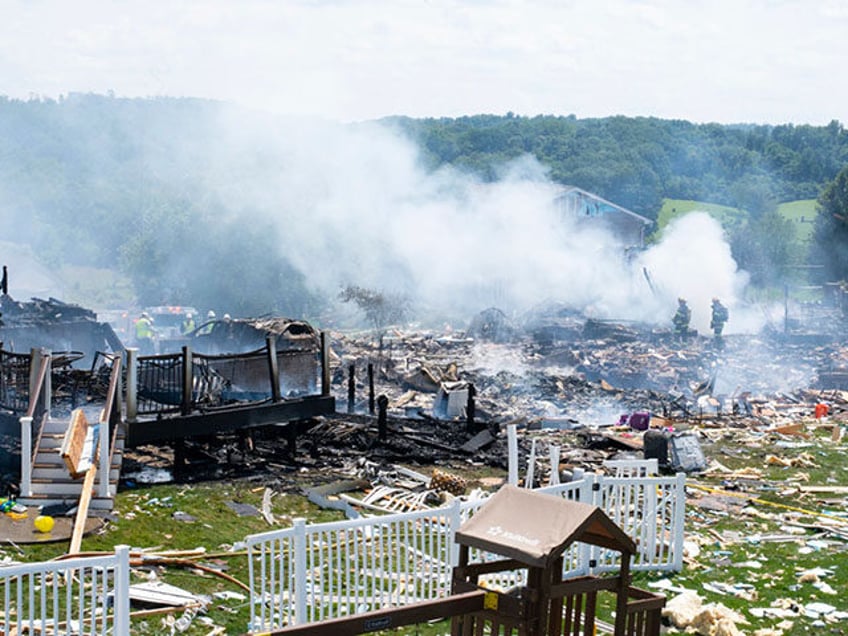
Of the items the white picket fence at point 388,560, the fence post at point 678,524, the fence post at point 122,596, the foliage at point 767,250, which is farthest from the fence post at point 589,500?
the foliage at point 767,250

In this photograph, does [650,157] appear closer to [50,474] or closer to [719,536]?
[719,536]

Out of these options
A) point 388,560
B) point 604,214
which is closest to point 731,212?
point 604,214

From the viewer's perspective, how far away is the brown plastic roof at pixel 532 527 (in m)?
5.45

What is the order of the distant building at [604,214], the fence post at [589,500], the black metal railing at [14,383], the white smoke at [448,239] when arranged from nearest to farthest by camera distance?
the fence post at [589,500] → the black metal railing at [14,383] → the white smoke at [448,239] → the distant building at [604,214]

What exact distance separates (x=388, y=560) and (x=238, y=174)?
220 feet

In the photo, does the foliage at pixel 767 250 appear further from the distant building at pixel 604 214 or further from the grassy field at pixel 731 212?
the distant building at pixel 604 214

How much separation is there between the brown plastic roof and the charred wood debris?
705 cm

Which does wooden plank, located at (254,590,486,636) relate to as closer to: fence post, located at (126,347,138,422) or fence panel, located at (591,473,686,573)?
fence panel, located at (591,473,686,573)

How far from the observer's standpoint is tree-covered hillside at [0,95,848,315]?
66.6 meters

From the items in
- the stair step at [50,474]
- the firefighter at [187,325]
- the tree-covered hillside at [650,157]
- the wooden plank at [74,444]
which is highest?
the tree-covered hillside at [650,157]

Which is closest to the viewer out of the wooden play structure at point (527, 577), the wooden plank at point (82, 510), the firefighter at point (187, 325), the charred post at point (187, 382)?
the wooden play structure at point (527, 577)

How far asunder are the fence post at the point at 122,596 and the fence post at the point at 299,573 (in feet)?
5.18

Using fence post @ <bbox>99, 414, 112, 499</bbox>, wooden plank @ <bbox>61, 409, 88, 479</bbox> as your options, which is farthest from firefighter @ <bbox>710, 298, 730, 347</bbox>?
fence post @ <bbox>99, 414, 112, 499</bbox>

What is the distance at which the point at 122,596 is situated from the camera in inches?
273
